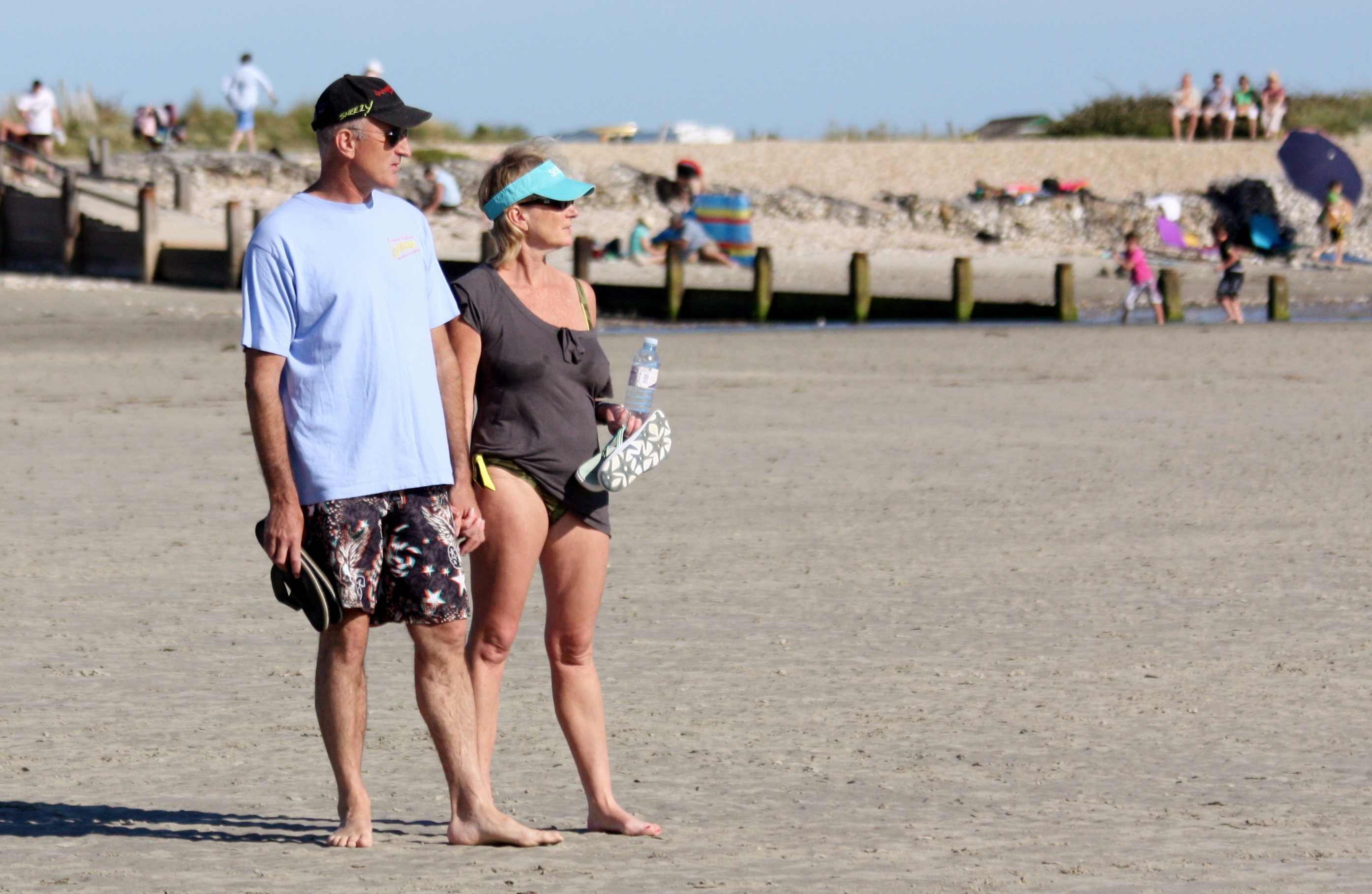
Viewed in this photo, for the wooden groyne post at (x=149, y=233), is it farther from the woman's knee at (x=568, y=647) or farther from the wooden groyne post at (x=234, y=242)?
the woman's knee at (x=568, y=647)

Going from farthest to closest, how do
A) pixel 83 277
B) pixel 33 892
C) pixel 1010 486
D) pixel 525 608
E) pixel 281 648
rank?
pixel 83 277 < pixel 1010 486 < pixel 525 608 < pixel 281 648 < pixel 33 892

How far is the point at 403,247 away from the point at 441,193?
2952 cm

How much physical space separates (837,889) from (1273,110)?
47115mm

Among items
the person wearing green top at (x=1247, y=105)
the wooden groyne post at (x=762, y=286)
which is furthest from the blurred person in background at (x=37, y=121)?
the person wearing green top at (x=1247, y=105)

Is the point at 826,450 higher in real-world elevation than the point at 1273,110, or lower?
lower

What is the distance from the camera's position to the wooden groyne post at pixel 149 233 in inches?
1107

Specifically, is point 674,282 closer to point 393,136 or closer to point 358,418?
point 393,136

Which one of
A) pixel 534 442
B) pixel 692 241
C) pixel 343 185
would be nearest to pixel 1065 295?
pixel 692 241

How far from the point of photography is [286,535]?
13.4ft

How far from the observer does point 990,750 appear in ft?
17.3

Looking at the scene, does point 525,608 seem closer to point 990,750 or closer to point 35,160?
point 990,750

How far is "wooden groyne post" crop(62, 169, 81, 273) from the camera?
28844 mm

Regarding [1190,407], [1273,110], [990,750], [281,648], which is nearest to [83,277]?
[1190,407]

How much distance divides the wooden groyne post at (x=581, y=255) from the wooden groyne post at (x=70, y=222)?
767 cm
